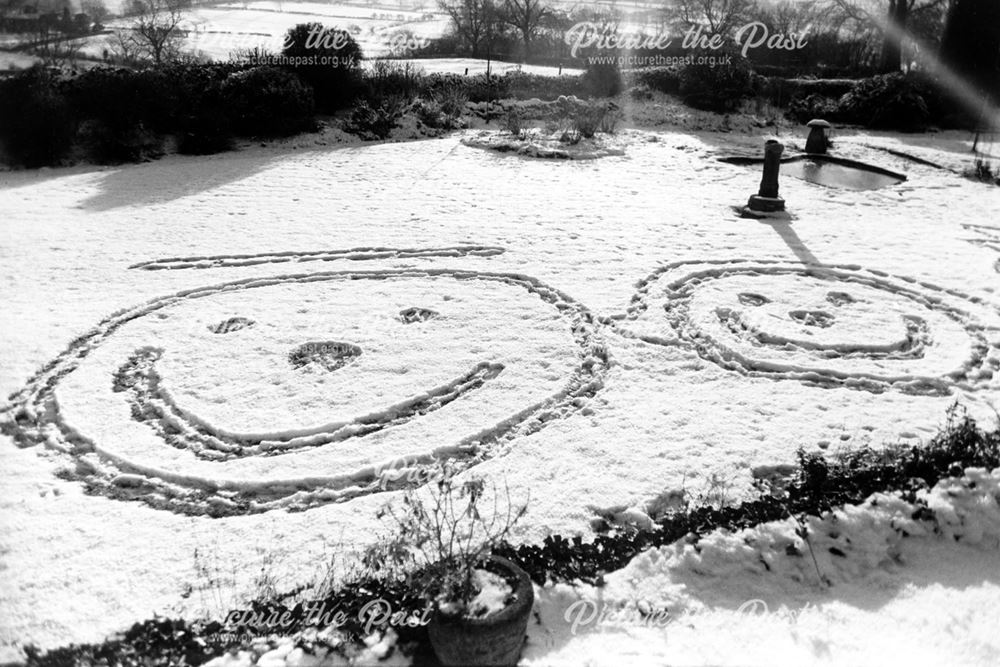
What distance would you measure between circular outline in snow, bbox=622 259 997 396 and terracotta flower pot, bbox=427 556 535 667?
12.7ft

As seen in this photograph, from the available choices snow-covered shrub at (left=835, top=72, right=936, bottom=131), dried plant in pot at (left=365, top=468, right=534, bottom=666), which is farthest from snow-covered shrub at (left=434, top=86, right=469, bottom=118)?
dried plant in pot at (left=365, top=468, right=534, bottom=666)

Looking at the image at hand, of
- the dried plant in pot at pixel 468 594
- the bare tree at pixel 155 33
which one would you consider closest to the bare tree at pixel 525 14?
the bare tree at pixel 155 33

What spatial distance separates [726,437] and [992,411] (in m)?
2.39

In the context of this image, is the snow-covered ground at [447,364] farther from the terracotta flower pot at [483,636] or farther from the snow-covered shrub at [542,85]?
the snow-covered shrub at [542,85]

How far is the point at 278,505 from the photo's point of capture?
491cm

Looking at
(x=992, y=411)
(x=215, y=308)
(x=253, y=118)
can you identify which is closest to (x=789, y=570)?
(x=992, y=411)

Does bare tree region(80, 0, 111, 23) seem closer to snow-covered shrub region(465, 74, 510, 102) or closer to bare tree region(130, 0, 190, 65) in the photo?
bare tree region(130, 0, 190, 65)

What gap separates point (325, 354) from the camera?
697cm

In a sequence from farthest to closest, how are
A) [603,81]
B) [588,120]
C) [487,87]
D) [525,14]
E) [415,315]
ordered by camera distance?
[525,14]
[603,81]
[487,87]
[588,120]
[415,315]

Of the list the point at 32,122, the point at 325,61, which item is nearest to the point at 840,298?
the point at 325,61

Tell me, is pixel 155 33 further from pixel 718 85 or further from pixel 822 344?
pixel 822 344

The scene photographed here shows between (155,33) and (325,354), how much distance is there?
82.8 feet

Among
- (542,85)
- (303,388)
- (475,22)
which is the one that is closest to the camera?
(303,388)

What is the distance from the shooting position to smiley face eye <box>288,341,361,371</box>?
267 inches
